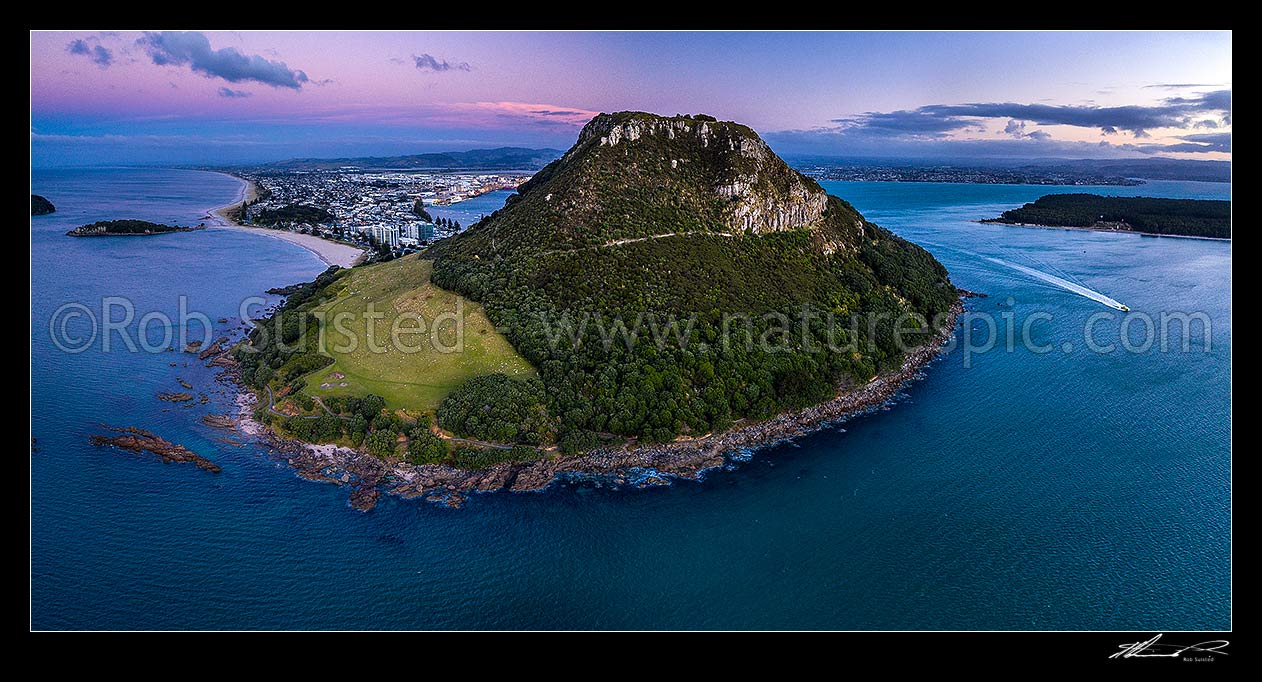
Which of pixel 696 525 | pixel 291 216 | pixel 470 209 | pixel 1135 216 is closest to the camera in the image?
pixel 696 525

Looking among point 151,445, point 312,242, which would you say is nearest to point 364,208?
point 312,242

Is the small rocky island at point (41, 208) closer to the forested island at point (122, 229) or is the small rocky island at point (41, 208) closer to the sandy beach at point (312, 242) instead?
the forested island at point (122, 229)

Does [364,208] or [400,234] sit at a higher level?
[364,208]

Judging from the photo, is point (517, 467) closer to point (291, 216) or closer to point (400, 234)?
point (400, 234)

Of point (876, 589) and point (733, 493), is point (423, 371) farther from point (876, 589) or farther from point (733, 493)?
point (876, 589)

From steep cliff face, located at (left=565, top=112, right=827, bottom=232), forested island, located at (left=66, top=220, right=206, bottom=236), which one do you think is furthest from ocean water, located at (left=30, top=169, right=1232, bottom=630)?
forested island, located at (left=66, top=220, right=206, bottom=236)

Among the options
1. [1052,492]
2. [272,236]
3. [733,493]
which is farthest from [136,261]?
[1052,492]
